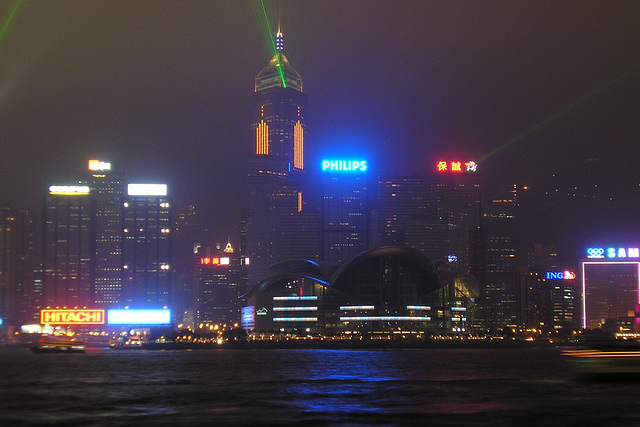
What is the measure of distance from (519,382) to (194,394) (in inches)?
1197

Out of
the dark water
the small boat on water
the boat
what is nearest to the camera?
the dark water

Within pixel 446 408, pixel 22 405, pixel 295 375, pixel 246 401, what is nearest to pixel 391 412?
pixel 446 408

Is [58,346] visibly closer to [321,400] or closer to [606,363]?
[321,400]

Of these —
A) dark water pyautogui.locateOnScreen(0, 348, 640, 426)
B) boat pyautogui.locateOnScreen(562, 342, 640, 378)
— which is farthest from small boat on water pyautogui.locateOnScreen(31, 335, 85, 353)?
boat pyautogui.locateOnScreen(562, 342, 640, 378)

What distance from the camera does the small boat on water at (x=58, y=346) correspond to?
16438cm

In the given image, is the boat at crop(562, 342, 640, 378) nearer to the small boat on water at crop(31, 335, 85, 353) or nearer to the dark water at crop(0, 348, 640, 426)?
the dark water at crop(0, 348, 640, 426)

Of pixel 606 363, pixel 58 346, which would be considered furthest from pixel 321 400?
pixel 58 346

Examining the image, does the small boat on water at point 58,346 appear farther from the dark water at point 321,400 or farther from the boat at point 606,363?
the boat at point 606,363

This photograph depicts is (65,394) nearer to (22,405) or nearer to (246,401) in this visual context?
(22,405)

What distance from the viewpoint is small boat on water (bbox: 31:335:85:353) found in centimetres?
16438

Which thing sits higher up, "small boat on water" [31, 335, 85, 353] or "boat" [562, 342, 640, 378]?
"boat" [562, 342, 640, 378]

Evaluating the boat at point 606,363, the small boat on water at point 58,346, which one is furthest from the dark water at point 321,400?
the small boat on water at point 58,346

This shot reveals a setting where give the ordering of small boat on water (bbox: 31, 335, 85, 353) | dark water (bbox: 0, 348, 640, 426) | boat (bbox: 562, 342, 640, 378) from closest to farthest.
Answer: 1. dark water (bbox: 0, 348, 640, 426)
2. boat (bbox: 562, 342, 640, 378)
3. small boat on water (bbox: 31, 335, 85, 353)

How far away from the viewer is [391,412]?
46.4 meters
